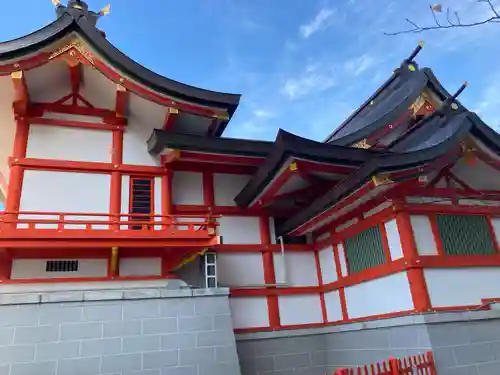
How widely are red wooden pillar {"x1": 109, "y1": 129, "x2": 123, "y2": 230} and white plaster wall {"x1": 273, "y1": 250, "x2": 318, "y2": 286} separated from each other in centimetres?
380

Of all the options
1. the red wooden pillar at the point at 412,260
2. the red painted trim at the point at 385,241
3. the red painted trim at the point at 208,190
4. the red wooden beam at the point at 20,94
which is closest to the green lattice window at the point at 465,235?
the red wooden pillar at the point at 412,260

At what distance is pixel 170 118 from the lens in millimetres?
9391

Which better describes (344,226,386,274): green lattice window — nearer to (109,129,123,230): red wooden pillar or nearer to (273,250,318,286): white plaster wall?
(273,250,318,286): white plaster wall

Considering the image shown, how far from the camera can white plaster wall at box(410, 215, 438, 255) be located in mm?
7434

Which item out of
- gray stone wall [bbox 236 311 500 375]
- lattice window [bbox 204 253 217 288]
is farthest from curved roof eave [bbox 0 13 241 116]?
gray stone wall [bbox 236 311 500 375]

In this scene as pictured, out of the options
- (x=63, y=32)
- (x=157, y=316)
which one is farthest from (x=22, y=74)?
(x=157, y=316)

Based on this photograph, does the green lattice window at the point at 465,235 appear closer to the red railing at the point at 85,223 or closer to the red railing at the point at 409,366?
the red railing at the point at 409,366

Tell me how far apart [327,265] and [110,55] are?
22.4 feet

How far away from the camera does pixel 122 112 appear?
31.5 ft

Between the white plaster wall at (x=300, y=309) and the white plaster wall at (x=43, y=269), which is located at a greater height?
the white plaster wall at (x=43, y=269)

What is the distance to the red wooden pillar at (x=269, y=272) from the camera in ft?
30.1

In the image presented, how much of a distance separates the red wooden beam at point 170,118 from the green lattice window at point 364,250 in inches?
190

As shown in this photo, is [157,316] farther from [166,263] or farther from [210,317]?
[166,263]

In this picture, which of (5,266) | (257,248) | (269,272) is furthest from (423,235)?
(5,266)
